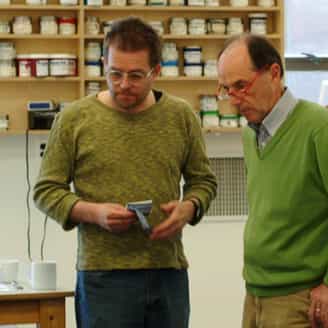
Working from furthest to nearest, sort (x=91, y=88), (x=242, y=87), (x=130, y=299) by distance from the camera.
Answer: (x=91, y=88)
(x=130, y=299)
(x=242, y=87)

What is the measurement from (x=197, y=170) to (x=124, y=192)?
266 mm

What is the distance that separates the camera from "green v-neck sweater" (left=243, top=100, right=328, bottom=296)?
6.91ft

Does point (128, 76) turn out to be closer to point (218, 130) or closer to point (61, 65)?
point (61, 65)

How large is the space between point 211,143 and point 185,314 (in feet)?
8.19

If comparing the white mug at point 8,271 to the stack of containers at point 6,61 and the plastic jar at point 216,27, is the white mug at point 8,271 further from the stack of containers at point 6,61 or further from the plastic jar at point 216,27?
the plastic jar at point 216,27

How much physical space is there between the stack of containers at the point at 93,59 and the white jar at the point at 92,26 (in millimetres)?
61

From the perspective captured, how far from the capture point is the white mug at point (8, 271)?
10.1ft

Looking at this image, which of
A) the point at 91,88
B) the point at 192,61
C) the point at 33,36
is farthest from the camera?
the point at 192,61

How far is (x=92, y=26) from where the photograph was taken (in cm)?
448

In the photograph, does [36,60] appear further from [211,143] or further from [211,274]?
[211,274]

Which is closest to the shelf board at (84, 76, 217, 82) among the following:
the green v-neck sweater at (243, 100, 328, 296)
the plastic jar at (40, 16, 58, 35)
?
the plastic jar at (40, 16, 58, 35)

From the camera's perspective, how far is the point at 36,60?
4.43 metres

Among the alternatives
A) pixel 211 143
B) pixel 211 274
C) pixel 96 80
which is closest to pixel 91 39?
pixel 96 80

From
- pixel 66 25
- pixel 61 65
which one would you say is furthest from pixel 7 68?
pixel 66 25
